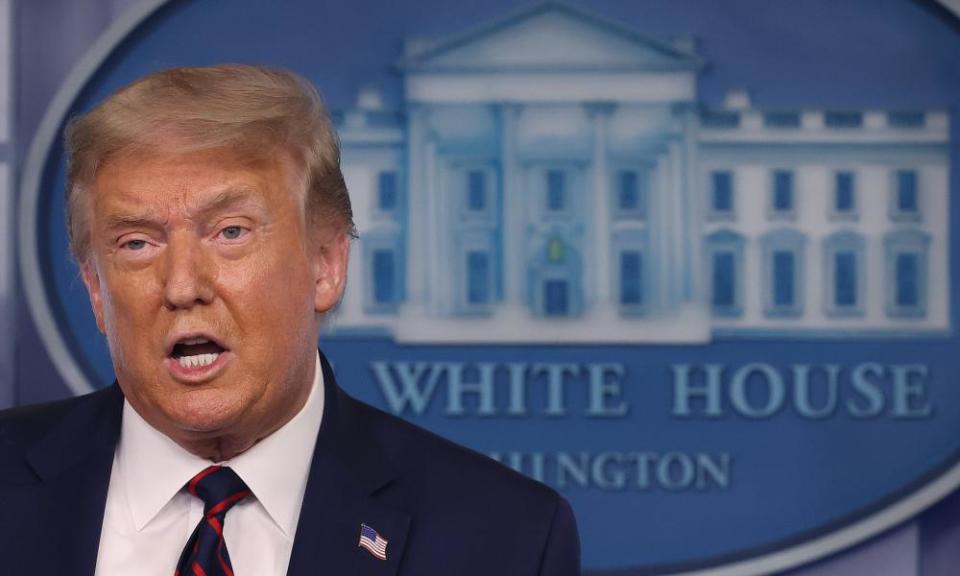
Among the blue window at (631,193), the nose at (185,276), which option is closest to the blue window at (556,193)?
the blue window at (631,193)

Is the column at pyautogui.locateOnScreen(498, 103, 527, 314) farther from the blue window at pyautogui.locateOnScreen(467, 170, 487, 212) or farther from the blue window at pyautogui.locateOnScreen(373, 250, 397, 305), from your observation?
the blue window at pyautogui.locateOnScreen(373, 250, 397, 305)

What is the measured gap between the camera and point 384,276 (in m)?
→ 2.41

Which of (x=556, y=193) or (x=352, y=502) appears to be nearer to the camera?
(x=352, y=502)

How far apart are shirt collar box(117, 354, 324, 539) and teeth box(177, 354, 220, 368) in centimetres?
14

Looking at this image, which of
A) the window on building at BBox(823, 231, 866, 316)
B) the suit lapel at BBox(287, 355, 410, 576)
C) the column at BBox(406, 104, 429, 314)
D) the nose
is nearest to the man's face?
the nose

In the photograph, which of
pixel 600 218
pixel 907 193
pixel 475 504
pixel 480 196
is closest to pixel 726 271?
pixel 600 218

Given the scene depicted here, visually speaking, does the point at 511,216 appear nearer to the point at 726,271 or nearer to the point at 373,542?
the point at 726,271

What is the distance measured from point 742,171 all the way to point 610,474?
1.91 ft

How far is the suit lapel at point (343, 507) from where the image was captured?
1.40 m

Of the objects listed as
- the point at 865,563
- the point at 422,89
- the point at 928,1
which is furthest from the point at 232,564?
the point at 928,1

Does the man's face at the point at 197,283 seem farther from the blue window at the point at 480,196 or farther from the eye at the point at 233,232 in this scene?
the blue window at the point at 480,196

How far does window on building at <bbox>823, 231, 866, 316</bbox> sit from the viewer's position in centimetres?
237

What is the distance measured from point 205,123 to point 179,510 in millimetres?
405

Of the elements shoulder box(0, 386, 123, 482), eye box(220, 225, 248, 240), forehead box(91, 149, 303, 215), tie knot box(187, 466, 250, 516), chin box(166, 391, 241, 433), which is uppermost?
forehead box(91, 149, 303, 215)
